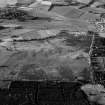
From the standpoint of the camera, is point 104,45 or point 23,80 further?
point 104,45

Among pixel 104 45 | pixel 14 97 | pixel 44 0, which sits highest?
pixel 44 0

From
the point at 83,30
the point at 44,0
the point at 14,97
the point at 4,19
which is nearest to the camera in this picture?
the point at 14,97

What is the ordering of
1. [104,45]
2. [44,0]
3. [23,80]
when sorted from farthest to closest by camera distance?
[44,0], [104,45], [23,80]

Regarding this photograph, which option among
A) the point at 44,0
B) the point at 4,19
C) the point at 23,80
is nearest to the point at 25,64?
the point at 23,80

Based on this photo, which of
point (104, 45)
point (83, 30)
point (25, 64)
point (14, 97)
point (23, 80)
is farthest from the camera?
point (83, 30)

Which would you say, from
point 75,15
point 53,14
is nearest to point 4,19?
point 53,14

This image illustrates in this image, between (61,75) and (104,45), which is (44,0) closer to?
(104,45)

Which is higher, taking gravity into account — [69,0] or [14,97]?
[69,0]

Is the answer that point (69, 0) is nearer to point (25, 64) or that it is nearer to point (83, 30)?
point (83, 30)

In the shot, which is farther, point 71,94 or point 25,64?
point 25,64
